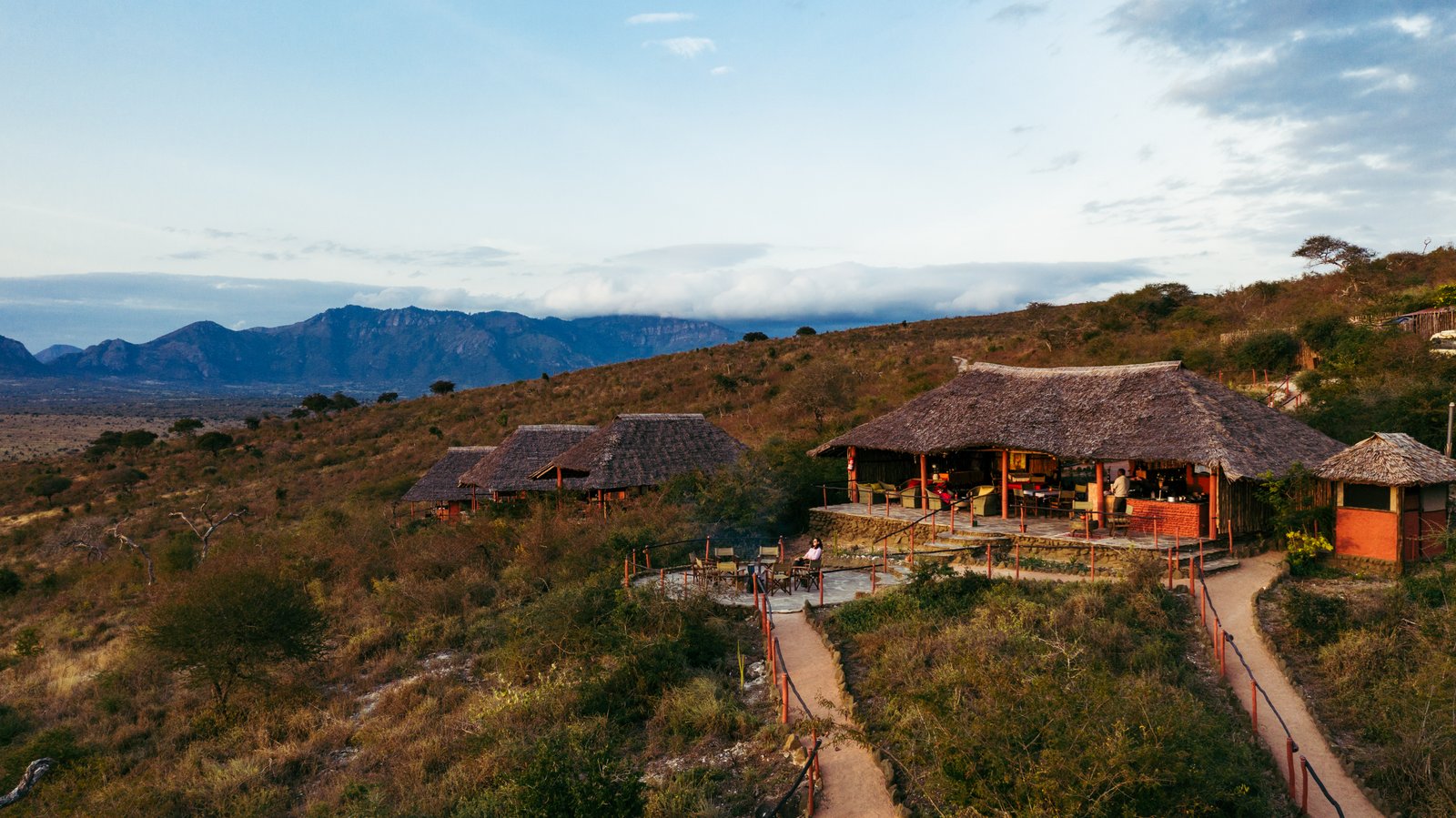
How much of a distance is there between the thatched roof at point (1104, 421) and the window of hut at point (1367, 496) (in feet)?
3.67

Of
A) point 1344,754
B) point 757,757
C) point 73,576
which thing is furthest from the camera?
point 73,576

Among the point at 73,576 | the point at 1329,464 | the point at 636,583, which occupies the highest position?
the point at 1329,464

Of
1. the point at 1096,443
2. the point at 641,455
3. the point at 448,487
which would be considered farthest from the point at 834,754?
the point at 448,487

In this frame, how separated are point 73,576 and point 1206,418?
32.8 metres

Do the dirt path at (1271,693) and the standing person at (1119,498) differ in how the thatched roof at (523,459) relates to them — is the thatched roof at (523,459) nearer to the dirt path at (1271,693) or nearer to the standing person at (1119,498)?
the standing person at (1119,498)

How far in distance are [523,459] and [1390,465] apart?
22392 millimetres

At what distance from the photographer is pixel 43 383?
18275 centimetres

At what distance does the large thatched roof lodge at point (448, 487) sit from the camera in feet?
94.1

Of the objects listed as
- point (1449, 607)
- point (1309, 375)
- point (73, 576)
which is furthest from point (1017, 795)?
point (73, 576)

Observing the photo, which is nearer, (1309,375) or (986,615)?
(986,615)

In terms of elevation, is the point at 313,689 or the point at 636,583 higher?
the point at 636,583

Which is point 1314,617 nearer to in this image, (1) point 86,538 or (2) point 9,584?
(2) point 9,584

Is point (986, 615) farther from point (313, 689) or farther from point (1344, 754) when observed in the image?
point (313, 689)

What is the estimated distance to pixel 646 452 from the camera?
2459 cm
